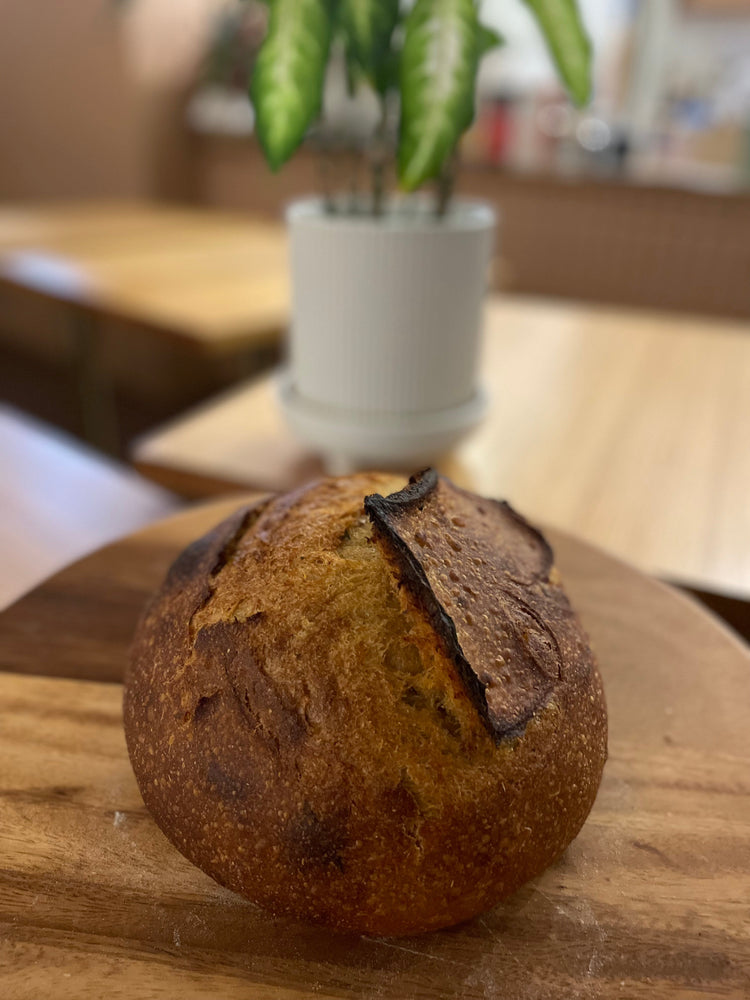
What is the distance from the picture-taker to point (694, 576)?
3.13 feet

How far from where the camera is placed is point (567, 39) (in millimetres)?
839

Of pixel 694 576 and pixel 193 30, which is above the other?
pixel 193 30

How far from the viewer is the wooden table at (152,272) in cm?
174

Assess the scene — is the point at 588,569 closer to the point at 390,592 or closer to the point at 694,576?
the point at 694,576

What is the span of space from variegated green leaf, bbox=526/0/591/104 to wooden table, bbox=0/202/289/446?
982 mm

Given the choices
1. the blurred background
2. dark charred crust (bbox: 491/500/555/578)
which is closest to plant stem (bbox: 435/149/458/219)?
dark charred crust (bbox: 491/500/555/578)

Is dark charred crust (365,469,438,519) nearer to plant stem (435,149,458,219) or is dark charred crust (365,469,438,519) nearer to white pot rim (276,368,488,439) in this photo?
white pot rim (276,368,488,439)

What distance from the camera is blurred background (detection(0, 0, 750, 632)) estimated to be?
2.88m

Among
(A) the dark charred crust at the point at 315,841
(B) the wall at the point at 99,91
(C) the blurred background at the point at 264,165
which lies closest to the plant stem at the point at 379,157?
(A) the dark charred crust at the point at 315,841

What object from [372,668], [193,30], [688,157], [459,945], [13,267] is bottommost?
[459,945]

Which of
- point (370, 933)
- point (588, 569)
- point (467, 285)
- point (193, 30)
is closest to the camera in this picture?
point (370, 933)

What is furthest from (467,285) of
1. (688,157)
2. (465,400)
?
(688,157)

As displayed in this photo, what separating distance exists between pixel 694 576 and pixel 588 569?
0.18 metres

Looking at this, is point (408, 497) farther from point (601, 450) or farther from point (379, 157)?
point (601, 450)
